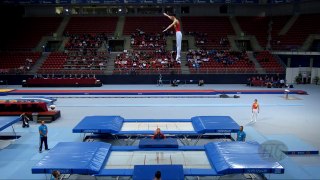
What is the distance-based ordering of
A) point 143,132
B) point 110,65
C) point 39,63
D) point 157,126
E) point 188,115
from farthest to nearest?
point 39,63 → point 110,65 → point 188,115 → point 157,126 → point 143,132

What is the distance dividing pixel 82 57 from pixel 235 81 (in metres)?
17.9

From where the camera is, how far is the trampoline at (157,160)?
9156mm

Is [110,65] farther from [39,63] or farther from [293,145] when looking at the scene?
[293,145]

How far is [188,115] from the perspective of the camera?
19047mm

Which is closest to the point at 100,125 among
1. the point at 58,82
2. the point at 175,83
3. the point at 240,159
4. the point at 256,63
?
the point at 240,159

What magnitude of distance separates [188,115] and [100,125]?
22.2 feet

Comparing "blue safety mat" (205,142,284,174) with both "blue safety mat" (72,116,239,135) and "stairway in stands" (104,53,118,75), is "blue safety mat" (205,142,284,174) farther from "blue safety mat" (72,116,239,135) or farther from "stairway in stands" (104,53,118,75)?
"stairway in stands" (104,53,118,75)

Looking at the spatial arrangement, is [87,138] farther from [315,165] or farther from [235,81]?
[235,81]

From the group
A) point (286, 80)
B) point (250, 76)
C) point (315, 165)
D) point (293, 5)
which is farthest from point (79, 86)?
point (293, 5)

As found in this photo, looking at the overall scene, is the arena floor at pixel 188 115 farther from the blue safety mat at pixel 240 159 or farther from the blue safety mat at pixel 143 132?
the blue safety mat at pixel 143 132

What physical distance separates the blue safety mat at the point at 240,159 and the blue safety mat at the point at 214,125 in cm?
186

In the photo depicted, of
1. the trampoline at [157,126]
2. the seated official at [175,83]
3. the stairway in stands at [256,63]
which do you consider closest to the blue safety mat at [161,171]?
the trampoline at [157,126]

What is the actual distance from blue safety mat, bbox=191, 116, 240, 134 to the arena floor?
1.35 m

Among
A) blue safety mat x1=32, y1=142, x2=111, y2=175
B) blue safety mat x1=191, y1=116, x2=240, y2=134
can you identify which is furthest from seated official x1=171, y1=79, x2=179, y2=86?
blue safety mat x1=32, y1=142, x2=111, y2=175
